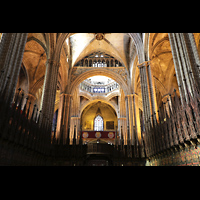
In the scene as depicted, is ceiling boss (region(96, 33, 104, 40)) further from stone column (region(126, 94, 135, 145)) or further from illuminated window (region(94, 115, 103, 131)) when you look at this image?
illuminated window (region(94, 115, 103, 131))

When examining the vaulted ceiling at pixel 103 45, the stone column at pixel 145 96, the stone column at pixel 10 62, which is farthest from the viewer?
the vaulted ceiling at pixel 103 45

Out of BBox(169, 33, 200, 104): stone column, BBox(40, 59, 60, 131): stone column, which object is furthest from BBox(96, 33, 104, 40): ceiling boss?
BBox(169, 33, 200, 104): stone column

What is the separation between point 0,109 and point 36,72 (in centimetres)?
1309

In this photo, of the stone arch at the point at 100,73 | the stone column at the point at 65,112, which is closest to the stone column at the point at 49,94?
the stone column at the point at 65,112

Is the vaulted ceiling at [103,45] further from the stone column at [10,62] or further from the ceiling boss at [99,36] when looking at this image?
the stone column at [10,62]

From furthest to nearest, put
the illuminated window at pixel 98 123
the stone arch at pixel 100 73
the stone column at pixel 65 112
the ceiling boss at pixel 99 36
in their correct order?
the illuminated window at pixel 98 123 < the stone arch at pixel 100 73 < the ceiling boss at pixel 99 36 < the stone column at pixel 65 112

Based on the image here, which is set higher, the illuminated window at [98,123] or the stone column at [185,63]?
the illuminated window at [98,123]

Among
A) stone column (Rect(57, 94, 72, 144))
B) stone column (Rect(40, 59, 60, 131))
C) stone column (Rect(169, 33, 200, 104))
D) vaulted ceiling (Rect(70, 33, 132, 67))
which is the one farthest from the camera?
vaulted ceiling (Rect(70, 33, 132, 67))

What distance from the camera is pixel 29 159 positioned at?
7.37 m

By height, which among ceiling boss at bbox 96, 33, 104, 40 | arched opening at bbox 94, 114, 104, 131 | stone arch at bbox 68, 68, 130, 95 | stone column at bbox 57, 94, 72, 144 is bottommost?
stone column at bbox 57, 94, 72, 144

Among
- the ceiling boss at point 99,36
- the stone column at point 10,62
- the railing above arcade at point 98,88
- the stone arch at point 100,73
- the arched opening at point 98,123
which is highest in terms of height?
the ceiling boss at point 99,36

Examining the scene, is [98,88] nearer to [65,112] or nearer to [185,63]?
[65,112]

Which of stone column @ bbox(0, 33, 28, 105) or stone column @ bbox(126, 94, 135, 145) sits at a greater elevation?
stone column @ bbox(126, 94, 135, 145)

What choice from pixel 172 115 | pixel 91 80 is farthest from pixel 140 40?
pixel 91 80
